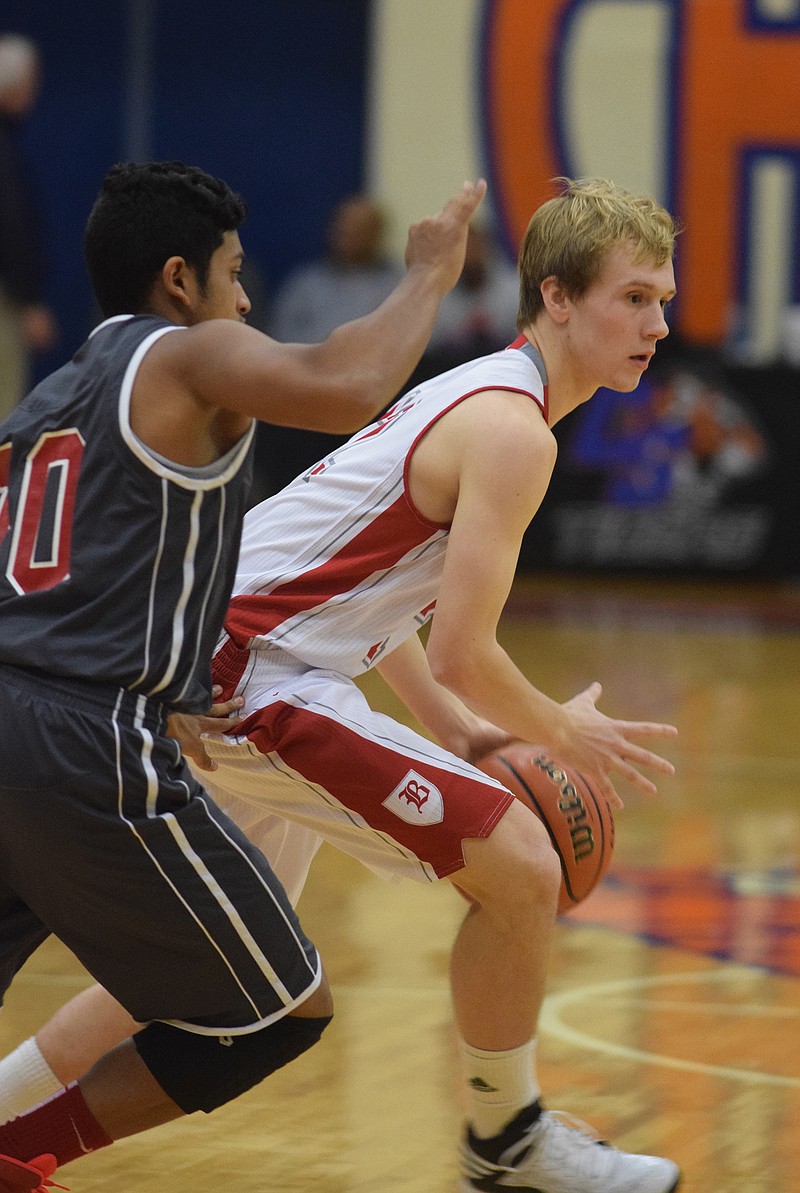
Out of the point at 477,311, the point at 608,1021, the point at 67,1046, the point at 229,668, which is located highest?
the point at 229,668

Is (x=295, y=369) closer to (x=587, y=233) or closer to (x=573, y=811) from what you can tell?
(x=587, y=233)

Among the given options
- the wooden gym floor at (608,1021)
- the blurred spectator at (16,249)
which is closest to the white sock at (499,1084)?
the wooden gym floor at (608,1021)

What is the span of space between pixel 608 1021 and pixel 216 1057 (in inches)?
64.4

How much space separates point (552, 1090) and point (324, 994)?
103 centimetres

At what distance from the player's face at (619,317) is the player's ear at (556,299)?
2 cm

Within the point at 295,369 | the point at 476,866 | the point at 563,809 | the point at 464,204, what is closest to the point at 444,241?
the point at 464,204

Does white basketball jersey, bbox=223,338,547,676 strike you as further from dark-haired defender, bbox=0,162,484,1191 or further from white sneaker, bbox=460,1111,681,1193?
white sneaker, bbox=460,1111,681,1193

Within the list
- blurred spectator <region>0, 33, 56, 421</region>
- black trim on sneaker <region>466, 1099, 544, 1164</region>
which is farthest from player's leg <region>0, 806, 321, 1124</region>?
blurred spectator <region>0, 33, 56, 421</region>

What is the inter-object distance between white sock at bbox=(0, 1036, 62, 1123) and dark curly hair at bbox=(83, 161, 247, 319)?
134 centimetres

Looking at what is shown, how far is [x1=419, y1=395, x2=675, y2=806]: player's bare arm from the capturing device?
3119 millimetres

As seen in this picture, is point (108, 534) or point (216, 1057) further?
point (216, 1057)

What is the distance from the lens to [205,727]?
329 cm

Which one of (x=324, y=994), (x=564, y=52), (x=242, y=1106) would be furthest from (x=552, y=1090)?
(x=564, y=52)

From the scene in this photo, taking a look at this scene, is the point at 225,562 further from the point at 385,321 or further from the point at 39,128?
the point at 39,128
